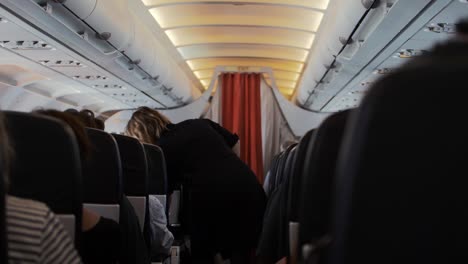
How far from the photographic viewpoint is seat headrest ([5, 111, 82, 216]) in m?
1.57

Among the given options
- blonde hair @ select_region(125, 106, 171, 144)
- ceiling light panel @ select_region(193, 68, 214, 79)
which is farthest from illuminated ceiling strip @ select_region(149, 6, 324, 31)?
blonde hair @ select_region(125, 106, 171, 144)

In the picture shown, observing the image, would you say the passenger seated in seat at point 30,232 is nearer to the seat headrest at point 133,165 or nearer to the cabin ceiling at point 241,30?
the seat headrest at point 133,165

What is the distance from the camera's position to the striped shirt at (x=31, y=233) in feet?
3.67

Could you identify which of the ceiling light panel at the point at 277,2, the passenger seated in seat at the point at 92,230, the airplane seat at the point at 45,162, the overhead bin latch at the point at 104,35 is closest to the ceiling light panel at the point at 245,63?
the ceiling light panel at the point at 277,2

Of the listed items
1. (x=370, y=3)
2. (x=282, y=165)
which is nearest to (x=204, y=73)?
(x=370, y=3)

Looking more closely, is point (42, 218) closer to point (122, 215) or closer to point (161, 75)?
point (122, 215)

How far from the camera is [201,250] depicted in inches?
149

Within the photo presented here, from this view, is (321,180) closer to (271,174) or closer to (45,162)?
(45,162)

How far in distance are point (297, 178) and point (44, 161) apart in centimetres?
98

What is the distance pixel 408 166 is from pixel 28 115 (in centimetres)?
119

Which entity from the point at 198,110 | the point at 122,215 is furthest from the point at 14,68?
the point at 122,215

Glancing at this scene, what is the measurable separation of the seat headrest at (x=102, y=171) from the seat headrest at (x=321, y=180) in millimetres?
1268

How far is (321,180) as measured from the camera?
142 cm

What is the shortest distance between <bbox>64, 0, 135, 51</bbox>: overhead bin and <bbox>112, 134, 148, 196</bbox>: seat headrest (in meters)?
1.73
